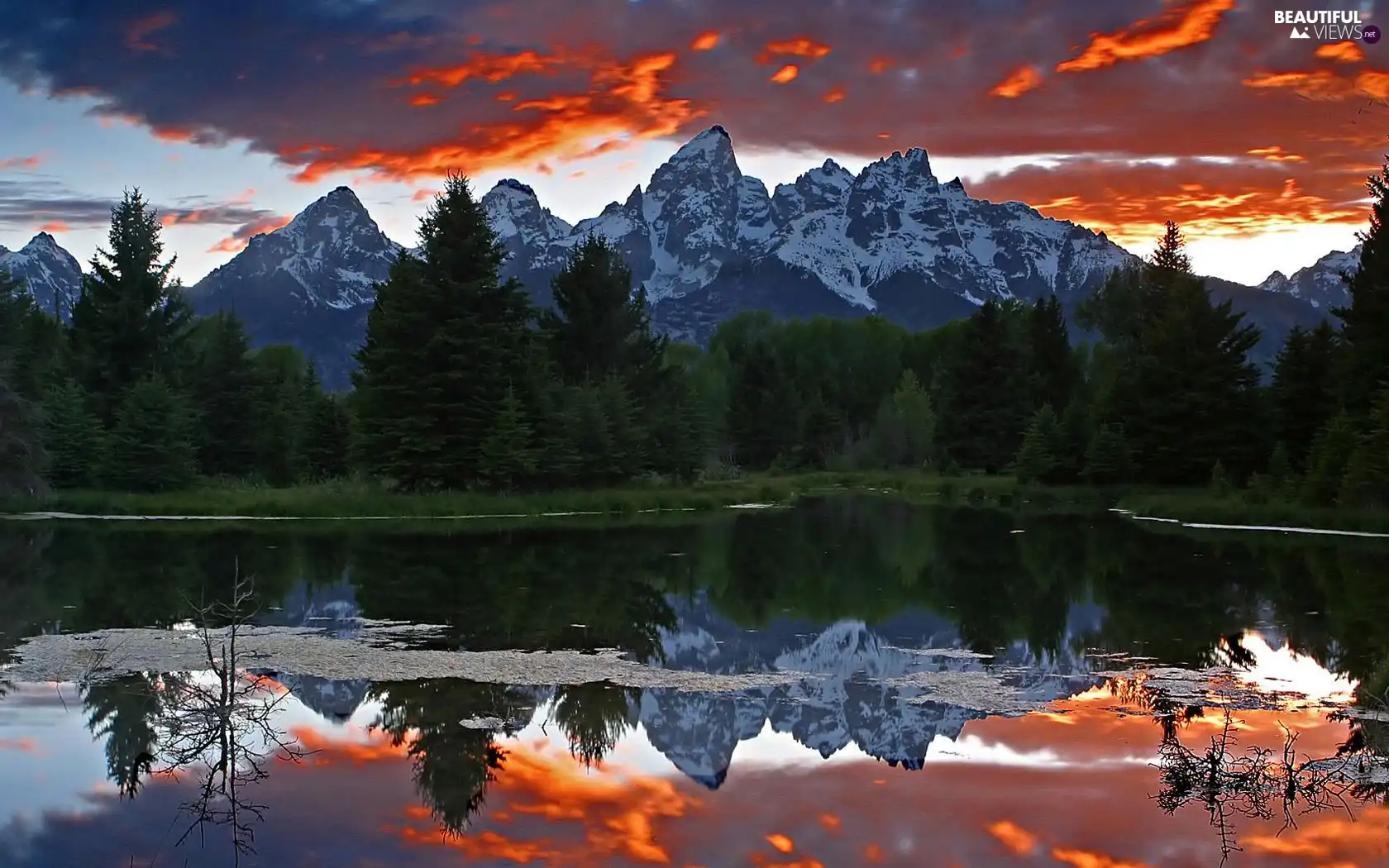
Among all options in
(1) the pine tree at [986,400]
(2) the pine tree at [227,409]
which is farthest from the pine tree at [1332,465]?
(2) the pine tree at [227,409]

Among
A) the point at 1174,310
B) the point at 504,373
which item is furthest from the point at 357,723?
the point at 1174,310

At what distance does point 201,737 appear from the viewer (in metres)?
12.2

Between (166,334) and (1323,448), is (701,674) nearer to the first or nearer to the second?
(1323,448)

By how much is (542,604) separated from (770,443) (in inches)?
2937

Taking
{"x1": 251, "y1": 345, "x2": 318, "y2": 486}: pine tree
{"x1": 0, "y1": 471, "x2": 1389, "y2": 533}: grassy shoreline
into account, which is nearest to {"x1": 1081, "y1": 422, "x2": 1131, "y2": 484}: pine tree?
{"x1": 0, "y1": 471, "x2": 1389, "y2": 533}: grassy shoreline

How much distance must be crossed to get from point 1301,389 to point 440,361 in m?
35.4

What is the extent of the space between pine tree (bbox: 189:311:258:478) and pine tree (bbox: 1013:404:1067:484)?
37.1 meters

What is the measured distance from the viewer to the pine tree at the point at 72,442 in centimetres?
4794

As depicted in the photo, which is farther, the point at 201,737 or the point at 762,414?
the point at 762,414

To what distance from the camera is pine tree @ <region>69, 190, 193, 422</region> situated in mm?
55969

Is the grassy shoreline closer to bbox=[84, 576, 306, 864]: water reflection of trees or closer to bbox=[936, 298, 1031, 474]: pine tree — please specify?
bbox=[936, 298, 1031, 474]: pine tree

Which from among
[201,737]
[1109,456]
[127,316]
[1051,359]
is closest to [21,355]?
[127,316]

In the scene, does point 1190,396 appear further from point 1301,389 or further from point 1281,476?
point 1281,476

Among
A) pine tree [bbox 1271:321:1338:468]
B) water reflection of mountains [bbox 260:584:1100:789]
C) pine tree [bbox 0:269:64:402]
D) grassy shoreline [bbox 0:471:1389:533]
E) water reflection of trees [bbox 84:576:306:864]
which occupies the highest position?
pine tree [bbox 0:269:64:402]
